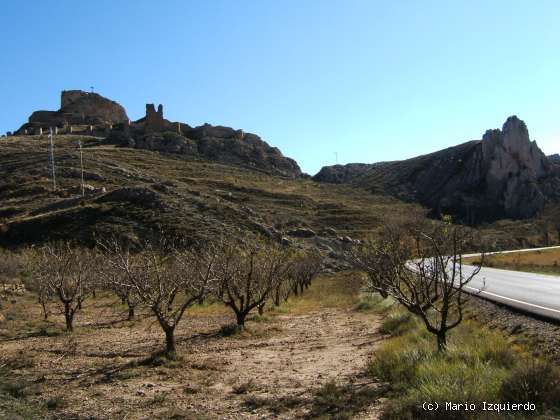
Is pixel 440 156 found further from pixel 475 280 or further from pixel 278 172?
pixel 475 280

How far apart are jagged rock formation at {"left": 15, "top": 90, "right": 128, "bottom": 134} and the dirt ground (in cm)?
11771

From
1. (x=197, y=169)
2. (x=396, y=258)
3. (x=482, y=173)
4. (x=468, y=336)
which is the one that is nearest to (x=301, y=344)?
(x=396, y=258)

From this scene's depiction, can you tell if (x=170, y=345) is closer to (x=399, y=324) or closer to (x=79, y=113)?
(x=399, y=324)

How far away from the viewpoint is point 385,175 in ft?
451

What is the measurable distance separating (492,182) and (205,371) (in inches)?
4161

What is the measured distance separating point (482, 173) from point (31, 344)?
108 m

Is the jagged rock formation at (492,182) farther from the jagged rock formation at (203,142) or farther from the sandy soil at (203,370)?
the sandy soil at (203,370)

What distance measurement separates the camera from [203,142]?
373 ft

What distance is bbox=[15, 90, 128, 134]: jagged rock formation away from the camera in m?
136

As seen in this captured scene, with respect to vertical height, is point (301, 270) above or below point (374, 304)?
above

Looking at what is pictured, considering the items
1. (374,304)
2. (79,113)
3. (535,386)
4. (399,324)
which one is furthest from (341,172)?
(535,386)

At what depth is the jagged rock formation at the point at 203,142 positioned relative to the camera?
10694cm

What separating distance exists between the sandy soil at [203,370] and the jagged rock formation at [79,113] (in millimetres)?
118080

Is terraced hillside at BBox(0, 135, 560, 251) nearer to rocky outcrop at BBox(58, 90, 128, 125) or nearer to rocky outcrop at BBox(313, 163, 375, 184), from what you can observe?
rocky outcrop at BBox(58, 90, 128, 125)
